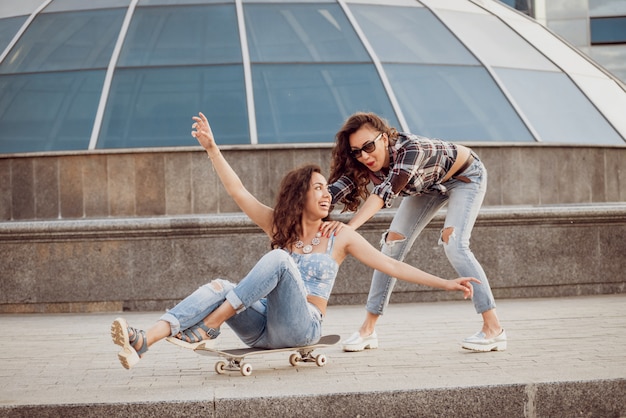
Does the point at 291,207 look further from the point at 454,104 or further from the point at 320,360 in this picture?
the point at 454,104

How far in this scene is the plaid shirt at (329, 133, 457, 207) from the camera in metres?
5.39

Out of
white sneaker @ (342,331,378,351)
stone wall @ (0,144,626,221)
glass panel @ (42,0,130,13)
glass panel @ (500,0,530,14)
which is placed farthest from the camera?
glass panel @ (500,0,530,14)

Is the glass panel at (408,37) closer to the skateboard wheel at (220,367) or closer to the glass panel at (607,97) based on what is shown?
the glass panel at (607,97)

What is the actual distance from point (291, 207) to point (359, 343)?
1234 millimetres

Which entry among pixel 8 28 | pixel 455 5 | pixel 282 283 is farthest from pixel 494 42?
pixel 282 283

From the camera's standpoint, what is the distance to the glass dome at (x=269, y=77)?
10.9 meters

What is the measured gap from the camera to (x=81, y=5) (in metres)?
12.9

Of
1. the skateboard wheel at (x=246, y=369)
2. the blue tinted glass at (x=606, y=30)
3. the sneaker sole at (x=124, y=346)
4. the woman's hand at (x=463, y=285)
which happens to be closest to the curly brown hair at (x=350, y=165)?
the woman's hand at (x=463, y=285)

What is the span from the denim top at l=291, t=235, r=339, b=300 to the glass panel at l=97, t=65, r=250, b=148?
5520mm

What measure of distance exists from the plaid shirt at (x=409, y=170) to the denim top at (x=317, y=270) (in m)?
0.47

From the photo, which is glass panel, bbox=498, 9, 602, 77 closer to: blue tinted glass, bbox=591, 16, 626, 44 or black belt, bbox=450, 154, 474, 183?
black belt, bbox=450, 154, 474, 183

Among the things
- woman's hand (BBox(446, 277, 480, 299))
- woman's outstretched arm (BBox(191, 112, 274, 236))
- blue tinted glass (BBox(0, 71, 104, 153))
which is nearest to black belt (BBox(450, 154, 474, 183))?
woman's hand (BBox(446, 277, 480, 299))

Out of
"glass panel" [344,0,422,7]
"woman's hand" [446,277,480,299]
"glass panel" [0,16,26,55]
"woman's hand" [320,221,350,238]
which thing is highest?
"glass panel" [344,0,422,7]

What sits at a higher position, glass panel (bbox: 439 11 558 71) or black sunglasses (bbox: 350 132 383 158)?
glass panel (bbox: 439 11 558 71)
